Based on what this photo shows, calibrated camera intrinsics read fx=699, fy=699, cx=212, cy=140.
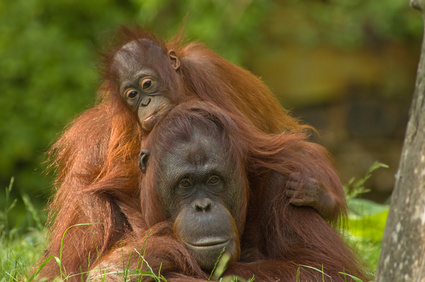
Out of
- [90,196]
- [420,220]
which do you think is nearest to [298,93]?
[90,196]

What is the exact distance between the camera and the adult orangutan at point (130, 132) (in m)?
4.14

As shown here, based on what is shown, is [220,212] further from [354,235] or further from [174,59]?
[354,235]

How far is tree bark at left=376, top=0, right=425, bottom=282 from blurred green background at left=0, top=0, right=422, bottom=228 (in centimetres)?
710

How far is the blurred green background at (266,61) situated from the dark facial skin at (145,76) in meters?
4.82

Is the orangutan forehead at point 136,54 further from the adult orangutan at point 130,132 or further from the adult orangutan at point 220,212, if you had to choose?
the adult orangutan at point 220,212

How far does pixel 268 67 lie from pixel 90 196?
26.9 ft

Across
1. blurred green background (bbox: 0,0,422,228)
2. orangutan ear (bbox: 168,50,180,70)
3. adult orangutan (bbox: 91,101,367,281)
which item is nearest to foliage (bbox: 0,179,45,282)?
adult orangutan (bbox: 91,101,367,281)

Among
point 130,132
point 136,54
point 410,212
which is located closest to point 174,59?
point 136,54

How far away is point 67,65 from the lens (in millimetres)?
10641

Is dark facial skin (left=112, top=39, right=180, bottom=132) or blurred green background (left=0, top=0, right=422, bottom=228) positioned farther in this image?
blurred green background (left=0, top=0, right=422, bottom=228)

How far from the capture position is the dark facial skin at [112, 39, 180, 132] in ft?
15.6

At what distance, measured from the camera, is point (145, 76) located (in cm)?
491

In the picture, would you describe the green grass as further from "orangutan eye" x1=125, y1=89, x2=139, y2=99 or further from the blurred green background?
the blurred green background

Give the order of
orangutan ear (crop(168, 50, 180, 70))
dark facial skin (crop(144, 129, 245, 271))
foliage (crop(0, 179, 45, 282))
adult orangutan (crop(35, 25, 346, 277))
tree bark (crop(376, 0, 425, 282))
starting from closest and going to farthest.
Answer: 1. tree bark (crop(376, 0, 425, 282))
2. dark facial skin (crop(144, 129, 245, 271))
3. adult orangutan (crop(35, 25, 346, 277))
4. foliage (crop(0, 179, 45, 282))
5. orangutan ear (crop(168, 50, 180, 70))
